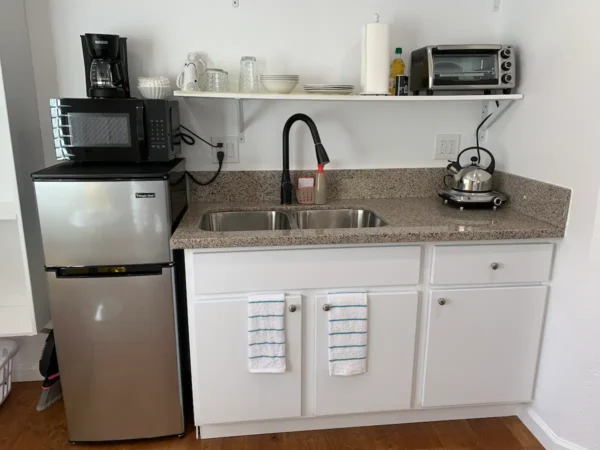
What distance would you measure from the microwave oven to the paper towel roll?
181 millimetres

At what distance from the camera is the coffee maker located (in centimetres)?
174

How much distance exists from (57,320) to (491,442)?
177cm

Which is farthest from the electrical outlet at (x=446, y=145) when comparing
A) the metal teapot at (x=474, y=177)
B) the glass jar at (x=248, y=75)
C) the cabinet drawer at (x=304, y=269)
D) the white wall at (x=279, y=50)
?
the glass jar at (x=248, y=75)

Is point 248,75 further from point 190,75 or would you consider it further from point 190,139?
point 190,139

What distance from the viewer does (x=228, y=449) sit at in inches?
70.2

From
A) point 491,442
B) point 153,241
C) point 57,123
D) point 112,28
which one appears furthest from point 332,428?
point 112,28

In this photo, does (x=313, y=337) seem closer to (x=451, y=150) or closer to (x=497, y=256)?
(x=497, y=256)

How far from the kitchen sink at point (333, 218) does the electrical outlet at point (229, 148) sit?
397 millimetres

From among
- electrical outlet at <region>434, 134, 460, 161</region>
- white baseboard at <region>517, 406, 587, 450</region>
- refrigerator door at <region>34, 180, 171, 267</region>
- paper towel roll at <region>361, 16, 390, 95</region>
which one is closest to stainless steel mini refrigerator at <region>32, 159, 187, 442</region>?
refrigerator door at <region>34, 180, 171, 267</region>

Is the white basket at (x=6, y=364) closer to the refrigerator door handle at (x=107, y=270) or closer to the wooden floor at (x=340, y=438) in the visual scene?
the wooden floor at (x=340, y=438)

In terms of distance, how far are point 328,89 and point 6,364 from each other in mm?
1898

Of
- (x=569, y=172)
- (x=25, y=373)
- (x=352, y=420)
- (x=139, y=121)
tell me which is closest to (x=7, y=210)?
(x=139, y=121)

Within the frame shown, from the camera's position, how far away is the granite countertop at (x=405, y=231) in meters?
1.56

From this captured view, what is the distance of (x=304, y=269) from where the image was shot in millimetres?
1635
